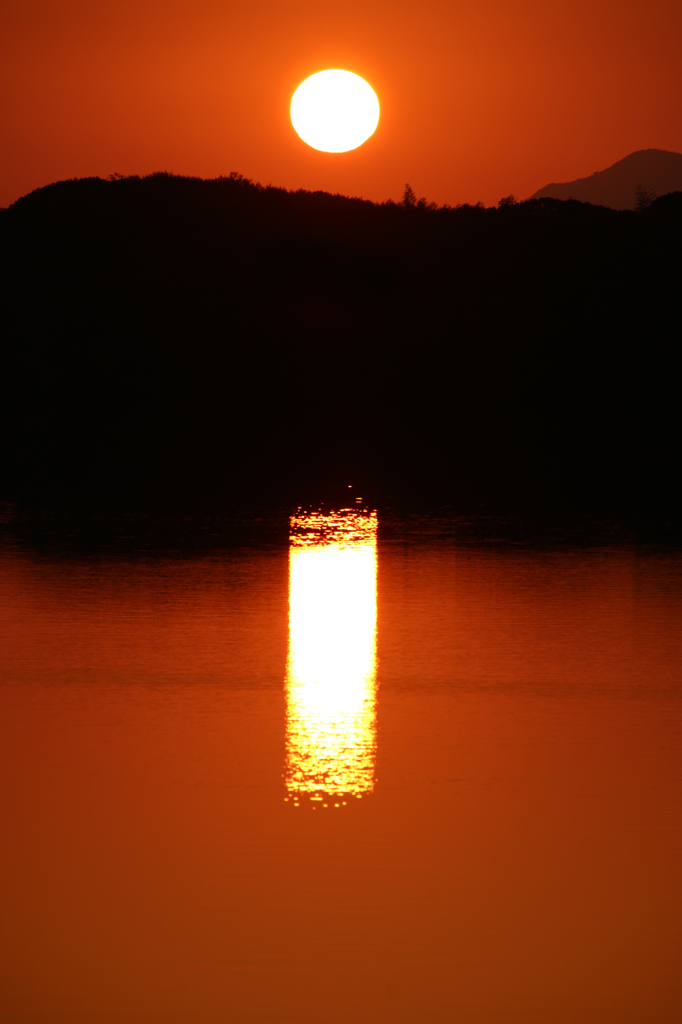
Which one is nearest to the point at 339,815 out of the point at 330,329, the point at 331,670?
the point at 331,670

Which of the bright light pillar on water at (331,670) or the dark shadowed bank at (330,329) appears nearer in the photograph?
the bright light pillar on water at (331,670)

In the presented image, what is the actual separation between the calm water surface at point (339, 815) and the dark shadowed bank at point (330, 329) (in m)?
20.0

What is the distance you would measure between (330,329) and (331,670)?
3946 centimetres

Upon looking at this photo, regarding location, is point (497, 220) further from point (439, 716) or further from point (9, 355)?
point (439, 716)

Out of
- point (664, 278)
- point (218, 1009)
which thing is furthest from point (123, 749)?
point (664, 278)

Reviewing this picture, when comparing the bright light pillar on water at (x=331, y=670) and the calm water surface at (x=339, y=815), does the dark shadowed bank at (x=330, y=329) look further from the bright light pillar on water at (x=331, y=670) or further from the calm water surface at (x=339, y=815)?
the calm water surface at (x=339, y=815)

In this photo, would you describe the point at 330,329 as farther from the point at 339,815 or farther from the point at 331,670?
the point at 339,815

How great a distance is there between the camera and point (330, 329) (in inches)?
1821

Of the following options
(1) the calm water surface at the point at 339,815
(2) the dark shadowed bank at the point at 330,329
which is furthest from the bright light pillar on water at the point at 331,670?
(2) the dark shadowed bank at the point at 330,329

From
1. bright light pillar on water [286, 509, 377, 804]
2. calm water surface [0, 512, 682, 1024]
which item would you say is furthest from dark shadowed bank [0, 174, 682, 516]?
A: calm water surface [0, 512, 682, 1024]

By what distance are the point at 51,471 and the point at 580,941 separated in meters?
22.2

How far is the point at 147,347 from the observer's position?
4531cm

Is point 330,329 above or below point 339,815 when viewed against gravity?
above

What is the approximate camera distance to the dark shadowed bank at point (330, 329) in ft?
118
